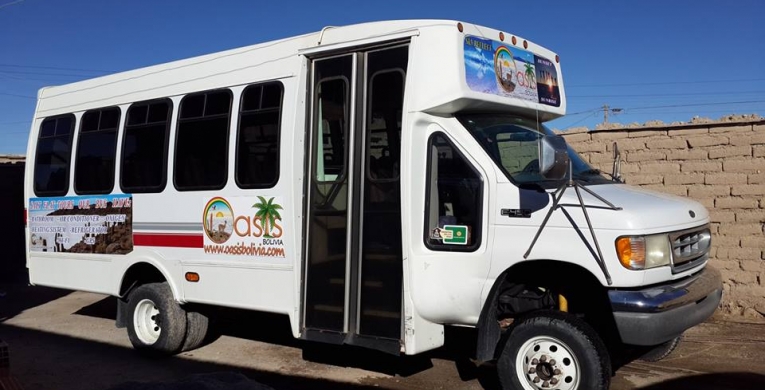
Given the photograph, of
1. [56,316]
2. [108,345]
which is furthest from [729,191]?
[56,316]

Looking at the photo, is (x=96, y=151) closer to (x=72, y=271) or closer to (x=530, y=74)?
(x=72, y=271)

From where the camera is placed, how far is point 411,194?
5555 mm

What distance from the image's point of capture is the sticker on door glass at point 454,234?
5438mm

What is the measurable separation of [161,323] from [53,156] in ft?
9.21

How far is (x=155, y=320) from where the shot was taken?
774cm

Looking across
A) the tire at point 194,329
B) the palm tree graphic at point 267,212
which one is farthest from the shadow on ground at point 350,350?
the palm tree graphic at point 267,212

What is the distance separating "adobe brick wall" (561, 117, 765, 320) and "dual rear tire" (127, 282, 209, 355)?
581 centimetres

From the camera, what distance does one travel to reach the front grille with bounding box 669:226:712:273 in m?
5.04

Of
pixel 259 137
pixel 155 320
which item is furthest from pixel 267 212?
pixel 155 320

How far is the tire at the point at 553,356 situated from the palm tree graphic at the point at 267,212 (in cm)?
239

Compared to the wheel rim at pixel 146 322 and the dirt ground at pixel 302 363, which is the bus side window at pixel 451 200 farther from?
the wheel rim at pixel 146 322

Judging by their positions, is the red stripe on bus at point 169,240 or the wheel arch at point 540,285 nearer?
the wheel arch at point 540,285

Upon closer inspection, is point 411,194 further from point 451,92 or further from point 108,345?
point 108,345

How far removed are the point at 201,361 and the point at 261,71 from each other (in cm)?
316
